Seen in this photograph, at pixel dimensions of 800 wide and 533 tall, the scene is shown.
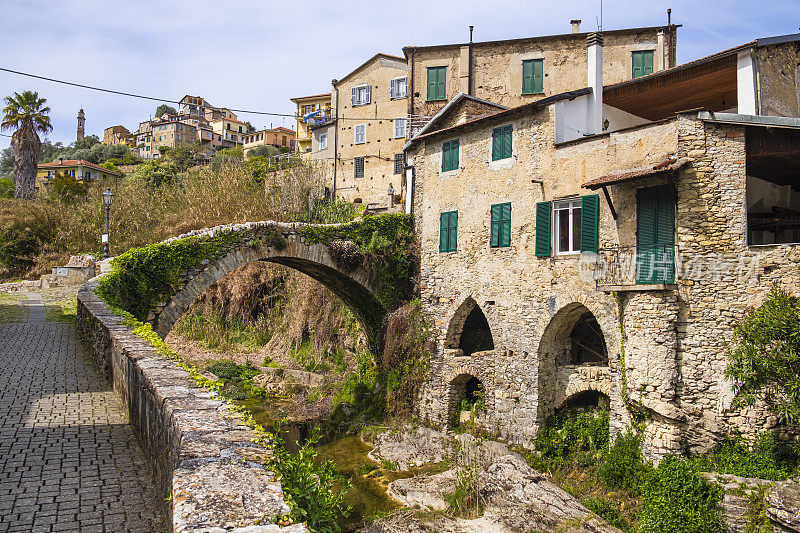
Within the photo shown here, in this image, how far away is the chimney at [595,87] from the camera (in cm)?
1773

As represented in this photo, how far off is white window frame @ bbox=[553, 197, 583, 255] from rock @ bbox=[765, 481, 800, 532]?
286 inches

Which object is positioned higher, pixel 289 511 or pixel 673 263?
pixel 673 263

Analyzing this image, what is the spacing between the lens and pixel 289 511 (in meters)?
3.42

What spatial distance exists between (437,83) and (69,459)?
27381mm

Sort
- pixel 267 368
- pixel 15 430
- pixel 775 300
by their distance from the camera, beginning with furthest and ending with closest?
pixel 267 368 → pixel 775 300 → pixel 15 430

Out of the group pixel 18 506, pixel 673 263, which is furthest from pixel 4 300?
pixel 673 263

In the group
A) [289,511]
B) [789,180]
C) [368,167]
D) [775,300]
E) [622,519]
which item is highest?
[368,167]

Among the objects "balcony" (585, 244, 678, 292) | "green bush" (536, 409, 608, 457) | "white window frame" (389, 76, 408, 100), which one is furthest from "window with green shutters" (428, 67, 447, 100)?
"green bush" (536, 409, 608, 457)

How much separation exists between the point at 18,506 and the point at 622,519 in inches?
486

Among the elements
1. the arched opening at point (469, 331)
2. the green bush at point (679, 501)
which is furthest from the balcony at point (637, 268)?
the arched opening at point (469, 331)

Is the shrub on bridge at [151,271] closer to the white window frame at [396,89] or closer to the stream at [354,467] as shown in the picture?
the stream at [354,467]

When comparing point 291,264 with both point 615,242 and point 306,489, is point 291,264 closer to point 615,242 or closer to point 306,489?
point 615,242

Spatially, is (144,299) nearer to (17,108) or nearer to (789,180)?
(789,180)

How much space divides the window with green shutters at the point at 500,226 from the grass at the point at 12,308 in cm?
1436
